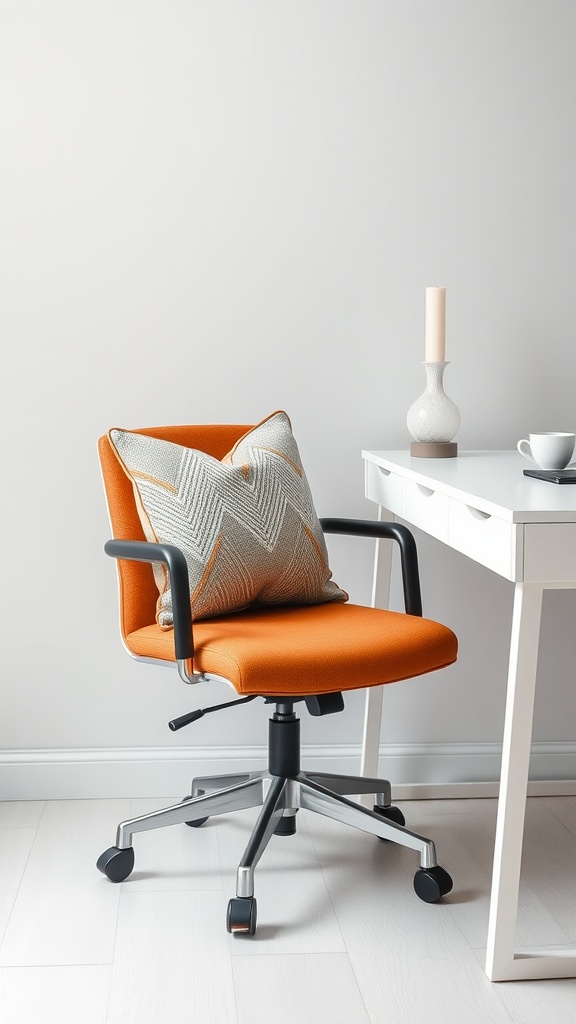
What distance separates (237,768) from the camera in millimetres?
2498

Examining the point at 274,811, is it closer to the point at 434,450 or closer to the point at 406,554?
the point at 406,554

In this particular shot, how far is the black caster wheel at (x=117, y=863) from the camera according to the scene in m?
1.96

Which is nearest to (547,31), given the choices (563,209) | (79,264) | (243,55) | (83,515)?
(563,209)

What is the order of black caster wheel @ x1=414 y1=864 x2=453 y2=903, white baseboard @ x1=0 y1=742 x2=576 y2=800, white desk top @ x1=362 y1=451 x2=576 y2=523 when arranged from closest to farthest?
white desk top @ x1=362 y1=451 x2=576 y2=523 < black caster wheel @ x1=414 y1=864 x2=453 y2=903 < white baseboard @ x1=0 y1=742 x2=576 y2=800

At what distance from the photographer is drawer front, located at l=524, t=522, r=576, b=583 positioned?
1.43m

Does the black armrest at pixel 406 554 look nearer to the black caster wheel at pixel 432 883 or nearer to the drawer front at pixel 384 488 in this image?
the drawer front at pixel 384 488

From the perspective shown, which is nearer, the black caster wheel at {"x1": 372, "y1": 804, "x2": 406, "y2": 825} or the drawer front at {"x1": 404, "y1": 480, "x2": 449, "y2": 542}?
the drawer front at {"x1": 404, "y1": 480, "x2": 449, "y2": 542}

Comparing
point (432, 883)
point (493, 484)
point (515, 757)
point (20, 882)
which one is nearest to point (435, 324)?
point (493, 484)

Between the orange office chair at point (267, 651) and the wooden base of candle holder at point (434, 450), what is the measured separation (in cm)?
20

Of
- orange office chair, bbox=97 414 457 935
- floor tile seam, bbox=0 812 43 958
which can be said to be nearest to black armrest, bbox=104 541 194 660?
orange office chair, bbox=97 414 457 935

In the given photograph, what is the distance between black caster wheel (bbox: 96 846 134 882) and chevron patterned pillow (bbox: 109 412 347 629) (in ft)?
1.57

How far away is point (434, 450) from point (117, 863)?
110 centimetres

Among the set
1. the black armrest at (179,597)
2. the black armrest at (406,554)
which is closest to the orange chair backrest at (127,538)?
the black armrest at (179,597)

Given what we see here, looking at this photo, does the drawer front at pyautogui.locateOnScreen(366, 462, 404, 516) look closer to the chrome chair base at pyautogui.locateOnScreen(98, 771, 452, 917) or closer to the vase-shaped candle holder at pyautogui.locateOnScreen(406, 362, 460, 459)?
the vase-shaped candle holder at pyautogui.locateOnScreen(406, 362, 460, 459)
